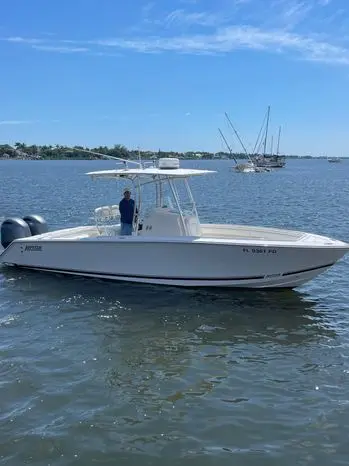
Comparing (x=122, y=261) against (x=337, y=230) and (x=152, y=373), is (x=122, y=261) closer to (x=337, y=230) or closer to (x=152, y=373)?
(x=152, y=373)

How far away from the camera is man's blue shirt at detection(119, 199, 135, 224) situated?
513 inches

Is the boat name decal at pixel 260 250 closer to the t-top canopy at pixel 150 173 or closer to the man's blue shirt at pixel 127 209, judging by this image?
the t-top canopy at pixel 150 173

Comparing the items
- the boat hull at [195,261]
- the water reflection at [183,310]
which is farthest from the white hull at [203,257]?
the water reflection at [183,310]

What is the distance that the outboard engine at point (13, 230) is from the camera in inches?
561

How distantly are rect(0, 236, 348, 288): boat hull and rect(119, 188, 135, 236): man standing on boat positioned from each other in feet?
2.71

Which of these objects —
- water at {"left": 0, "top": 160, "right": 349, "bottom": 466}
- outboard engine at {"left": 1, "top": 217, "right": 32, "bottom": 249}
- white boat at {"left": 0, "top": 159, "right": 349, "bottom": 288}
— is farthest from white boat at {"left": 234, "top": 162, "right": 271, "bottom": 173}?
water at {"left": 0, "top": 160, "right": 349, "bottom": 466}

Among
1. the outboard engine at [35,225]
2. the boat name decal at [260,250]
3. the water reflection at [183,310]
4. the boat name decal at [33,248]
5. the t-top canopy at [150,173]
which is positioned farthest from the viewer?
the outboard engine at [35,225]

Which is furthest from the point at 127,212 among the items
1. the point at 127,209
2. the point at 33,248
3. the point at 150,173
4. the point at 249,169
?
the point at 249,169

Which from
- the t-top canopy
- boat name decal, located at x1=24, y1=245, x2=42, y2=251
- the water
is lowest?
the water

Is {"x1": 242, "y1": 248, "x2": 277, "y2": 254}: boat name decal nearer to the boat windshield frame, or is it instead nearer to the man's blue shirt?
the boat windshield frame

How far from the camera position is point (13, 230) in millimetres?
14234

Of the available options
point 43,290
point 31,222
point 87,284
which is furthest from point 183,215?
point 31,222

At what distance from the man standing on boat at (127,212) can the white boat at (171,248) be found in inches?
6.4

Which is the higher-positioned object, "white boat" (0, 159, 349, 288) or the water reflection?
"white boat" (0, 159, 349, 288)
